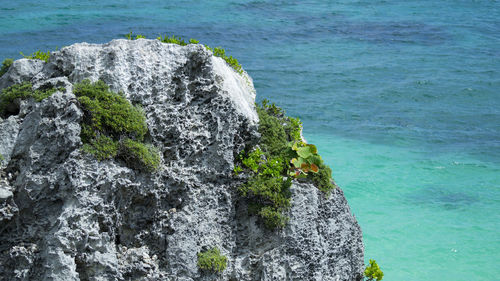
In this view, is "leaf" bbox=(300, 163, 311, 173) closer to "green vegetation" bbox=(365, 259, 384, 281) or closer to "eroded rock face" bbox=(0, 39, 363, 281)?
"eroded rock face" bbox=(0, 39, 363, 281)

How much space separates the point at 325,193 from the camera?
22.2 ft

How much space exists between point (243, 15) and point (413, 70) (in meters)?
9.68

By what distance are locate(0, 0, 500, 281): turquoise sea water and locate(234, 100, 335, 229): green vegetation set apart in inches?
194

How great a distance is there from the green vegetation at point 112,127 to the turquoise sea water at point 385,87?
6.64 metres

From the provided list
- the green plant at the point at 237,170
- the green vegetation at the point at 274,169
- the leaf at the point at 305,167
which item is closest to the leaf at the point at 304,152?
the green vegetation at the point at 274,169

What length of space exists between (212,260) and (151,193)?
1021mm

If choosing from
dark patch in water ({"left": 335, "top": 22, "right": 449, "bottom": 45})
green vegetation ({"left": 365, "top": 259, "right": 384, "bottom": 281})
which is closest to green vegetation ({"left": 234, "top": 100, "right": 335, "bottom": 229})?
green vegetation ({"left": 365, "top": 259, "right": 384, "bottom": 281})

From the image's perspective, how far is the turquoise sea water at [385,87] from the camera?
12.1 metres

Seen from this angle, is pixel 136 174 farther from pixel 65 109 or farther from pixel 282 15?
pixel 282 15

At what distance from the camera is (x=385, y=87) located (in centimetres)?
2031

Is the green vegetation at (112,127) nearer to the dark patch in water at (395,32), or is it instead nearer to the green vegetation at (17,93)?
the green vegetation at (17,93)

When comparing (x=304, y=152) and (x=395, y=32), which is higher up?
(x=395, y=32)

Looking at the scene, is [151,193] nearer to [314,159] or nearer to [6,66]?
[314,159]

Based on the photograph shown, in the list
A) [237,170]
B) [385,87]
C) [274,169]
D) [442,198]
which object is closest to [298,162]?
[274,169]
